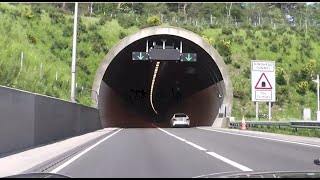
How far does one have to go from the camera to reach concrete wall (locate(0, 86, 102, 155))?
558 inches

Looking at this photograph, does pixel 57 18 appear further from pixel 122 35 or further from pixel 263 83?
pixel 263 83

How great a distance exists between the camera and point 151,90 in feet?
222

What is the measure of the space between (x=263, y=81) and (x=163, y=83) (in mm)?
27318

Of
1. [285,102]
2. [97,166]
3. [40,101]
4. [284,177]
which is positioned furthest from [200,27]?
[284,177]

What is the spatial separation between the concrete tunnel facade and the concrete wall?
19.1 meters

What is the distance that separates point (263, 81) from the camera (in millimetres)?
37312

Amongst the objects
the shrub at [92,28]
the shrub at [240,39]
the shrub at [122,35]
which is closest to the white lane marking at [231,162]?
the shrub at [122,35]

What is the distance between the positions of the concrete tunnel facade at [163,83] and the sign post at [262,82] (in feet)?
25.0

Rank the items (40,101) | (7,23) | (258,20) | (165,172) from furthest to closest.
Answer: (258,20) → (7,23) → (40,101) → (165,172)

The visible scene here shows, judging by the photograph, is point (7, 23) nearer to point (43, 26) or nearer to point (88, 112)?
point (43, 26)

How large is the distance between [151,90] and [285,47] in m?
18.5

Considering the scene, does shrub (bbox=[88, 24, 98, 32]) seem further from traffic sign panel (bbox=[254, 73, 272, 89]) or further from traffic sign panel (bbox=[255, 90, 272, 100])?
traffic sign panel (bbox=[255, 90, 272, 100])

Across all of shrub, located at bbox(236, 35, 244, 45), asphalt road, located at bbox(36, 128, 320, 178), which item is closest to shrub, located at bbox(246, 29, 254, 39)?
shrub, located at bbox(236, 35, 244, 45)

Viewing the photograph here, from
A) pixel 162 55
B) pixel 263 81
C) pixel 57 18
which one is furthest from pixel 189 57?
pixel 57 18
